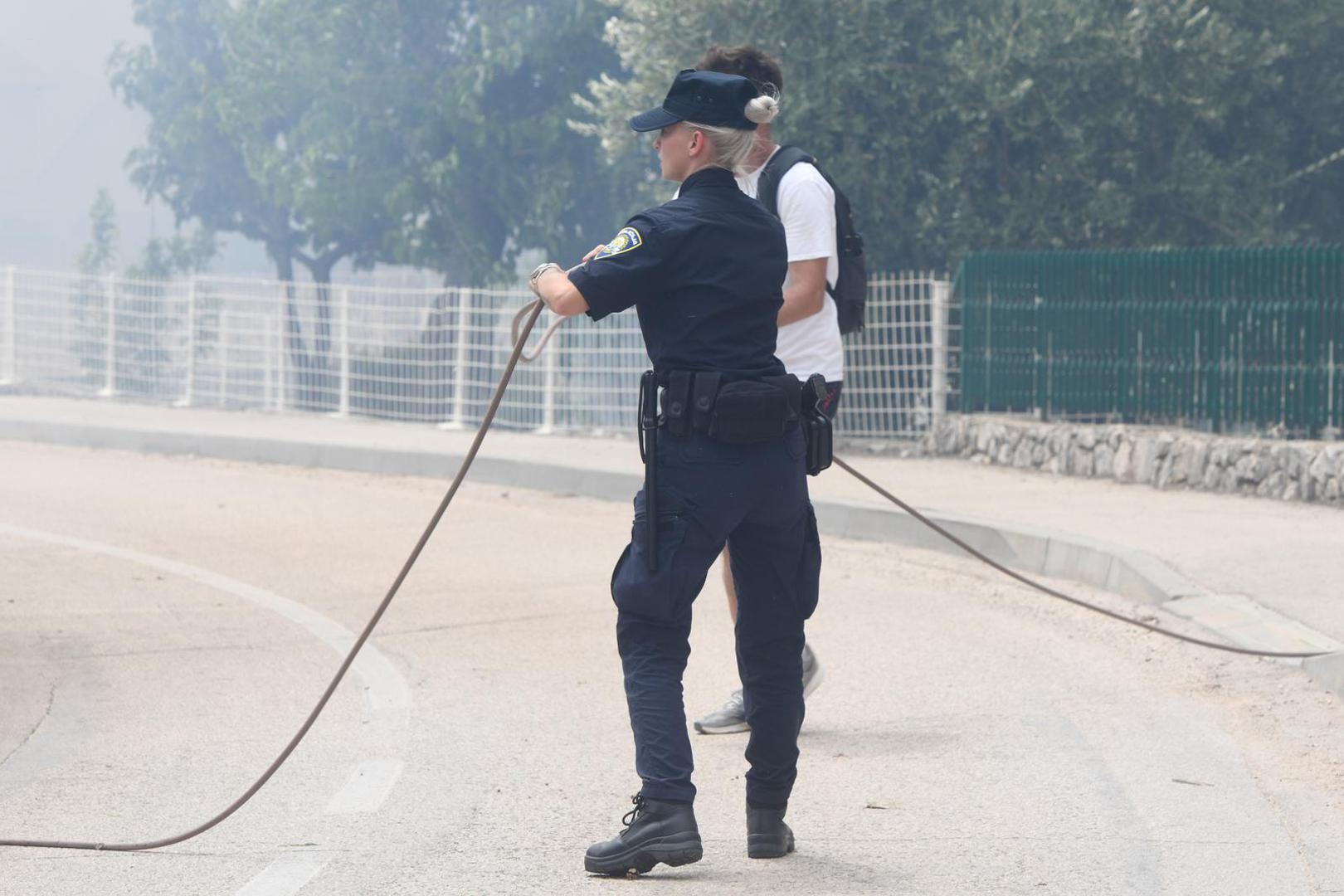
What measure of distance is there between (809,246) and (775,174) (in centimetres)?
27

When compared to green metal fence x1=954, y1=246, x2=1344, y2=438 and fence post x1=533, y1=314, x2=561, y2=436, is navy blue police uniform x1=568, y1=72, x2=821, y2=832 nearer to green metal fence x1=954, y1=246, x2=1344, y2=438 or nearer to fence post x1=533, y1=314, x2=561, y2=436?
green metal fence x1=954, y1=246, x2=1344, y2=438

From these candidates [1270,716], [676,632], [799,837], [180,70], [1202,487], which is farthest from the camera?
[180,70]

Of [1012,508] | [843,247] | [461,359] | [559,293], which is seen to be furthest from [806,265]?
[461,359]

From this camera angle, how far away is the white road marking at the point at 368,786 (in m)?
5.16

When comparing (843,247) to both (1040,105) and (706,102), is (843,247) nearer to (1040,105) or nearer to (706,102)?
(706,102)

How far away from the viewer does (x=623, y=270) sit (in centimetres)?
432

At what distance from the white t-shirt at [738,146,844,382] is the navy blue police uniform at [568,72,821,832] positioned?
130 centimetres

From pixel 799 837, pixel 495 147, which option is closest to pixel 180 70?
pixel 495 147

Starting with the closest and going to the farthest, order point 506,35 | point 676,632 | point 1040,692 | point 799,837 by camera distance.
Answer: point 676,632 → point 799,837 → point 1040,692 → point 506,35

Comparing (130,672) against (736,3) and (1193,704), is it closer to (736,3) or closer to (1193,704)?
(1193,704)

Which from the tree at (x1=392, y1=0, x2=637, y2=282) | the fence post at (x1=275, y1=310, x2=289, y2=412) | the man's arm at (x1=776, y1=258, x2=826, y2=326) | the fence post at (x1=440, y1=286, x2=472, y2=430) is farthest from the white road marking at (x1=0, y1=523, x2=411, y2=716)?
the tree at (x1=392, y1=0, x2=637, y2=282)

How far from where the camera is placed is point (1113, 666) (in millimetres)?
7398

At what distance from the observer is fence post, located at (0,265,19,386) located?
23641mm

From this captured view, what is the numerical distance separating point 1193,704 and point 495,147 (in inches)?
1213
